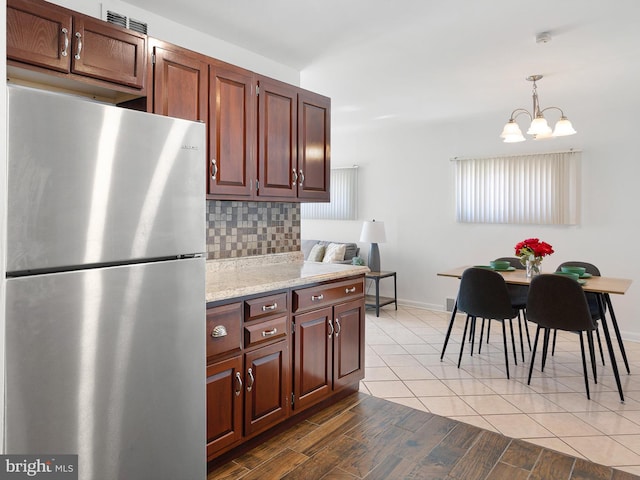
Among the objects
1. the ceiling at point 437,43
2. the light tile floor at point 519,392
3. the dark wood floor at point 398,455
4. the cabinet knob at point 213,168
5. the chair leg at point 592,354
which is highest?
the ceiling at point 437,43

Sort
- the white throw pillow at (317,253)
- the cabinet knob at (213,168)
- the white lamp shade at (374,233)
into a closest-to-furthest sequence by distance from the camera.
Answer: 1. the cabinet knob at (213,168)
2. the white lamp shade at (374,233)
3. the white throw pillow at (317,253)

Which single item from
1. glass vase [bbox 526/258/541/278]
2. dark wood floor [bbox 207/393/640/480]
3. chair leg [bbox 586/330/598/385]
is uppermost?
glass vase [bbox 526/258/541/278]

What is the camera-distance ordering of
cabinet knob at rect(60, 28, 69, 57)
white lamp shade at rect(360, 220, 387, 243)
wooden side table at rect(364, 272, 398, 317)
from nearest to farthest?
cabinet knob at rect(60, 28, 69, 57)
wooden side table at rect(364, 272, 398, 317)
white lamp shade at rect(360, 220, 387, 243)

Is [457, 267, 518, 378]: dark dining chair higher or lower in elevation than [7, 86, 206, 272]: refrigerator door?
lower

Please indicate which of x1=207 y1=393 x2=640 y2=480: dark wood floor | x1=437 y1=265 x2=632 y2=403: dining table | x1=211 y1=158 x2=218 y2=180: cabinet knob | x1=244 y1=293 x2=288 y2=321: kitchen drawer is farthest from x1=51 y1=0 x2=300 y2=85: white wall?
Answer: x1=207 y1=393 x2=640 y2=480: dark wood floor

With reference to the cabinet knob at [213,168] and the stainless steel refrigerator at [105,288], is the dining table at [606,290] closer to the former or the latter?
the cabinet knob at [213,168]

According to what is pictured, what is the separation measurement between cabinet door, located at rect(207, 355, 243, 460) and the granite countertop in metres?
0.35

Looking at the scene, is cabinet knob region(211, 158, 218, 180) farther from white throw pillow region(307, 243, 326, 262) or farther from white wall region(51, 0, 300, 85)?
white throw pillow region(307, 243, 326, 262)

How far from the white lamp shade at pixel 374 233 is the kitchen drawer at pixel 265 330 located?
346cm

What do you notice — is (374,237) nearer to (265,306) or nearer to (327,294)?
(327,294)

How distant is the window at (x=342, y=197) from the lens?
6.50 meters

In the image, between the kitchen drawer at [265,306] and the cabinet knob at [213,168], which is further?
the cabinet knob at [213,168]

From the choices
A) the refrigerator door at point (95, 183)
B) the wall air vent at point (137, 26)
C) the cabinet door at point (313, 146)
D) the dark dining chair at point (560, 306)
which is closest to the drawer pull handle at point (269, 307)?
the refrigerator door at point (95, 183)

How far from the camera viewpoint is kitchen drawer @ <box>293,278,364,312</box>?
2.54 meters
